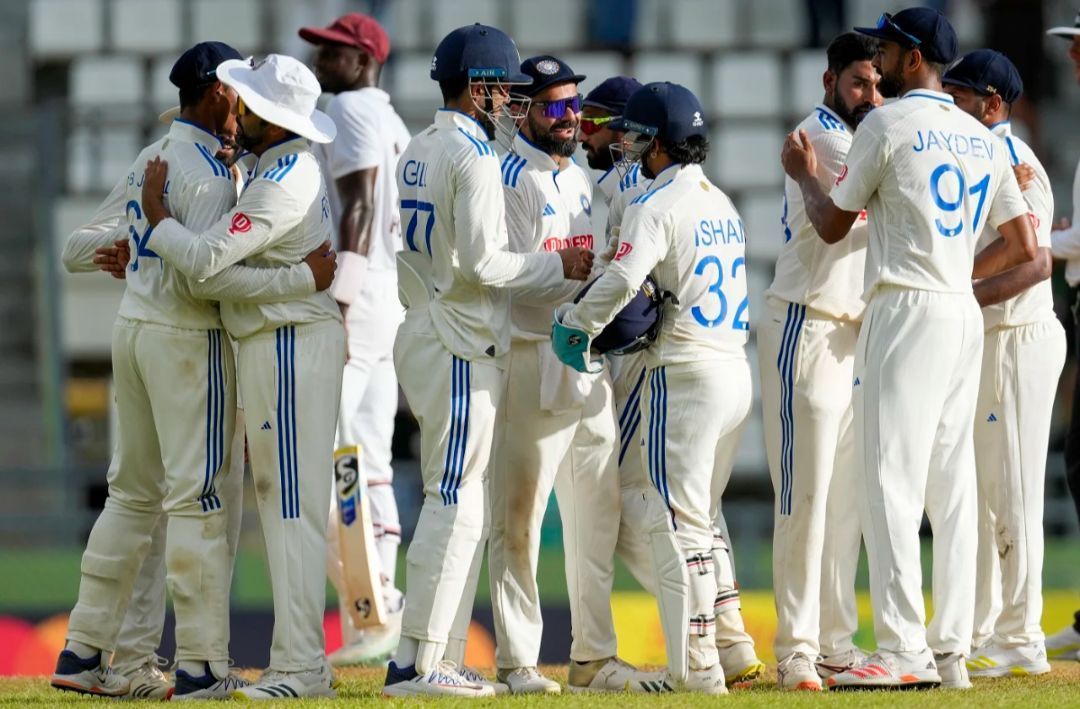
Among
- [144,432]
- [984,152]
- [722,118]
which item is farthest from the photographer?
[722,118]

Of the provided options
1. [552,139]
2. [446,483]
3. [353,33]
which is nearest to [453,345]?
[446,483]

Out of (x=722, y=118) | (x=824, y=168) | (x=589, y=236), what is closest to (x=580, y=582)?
(x=589, y=236)

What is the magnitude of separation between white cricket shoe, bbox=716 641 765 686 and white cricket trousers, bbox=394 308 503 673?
3.82 feet

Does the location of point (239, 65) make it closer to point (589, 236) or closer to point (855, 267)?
point (589, 236)

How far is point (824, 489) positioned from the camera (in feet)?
22.9

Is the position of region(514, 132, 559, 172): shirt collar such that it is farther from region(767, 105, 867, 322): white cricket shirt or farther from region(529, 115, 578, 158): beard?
region(767, 105, 867, 322): white cricket shirt

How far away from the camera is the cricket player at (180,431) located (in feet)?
21.9

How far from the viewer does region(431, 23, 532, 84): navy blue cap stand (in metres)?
6.77

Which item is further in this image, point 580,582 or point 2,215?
point 2,215

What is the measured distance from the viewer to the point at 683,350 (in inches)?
263

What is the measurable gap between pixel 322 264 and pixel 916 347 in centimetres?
225

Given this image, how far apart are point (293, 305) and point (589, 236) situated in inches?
50.4

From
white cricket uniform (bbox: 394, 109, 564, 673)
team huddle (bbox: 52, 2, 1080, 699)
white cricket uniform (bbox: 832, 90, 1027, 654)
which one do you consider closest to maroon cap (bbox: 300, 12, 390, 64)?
team huddle (bbox: 52, 2, 1080, 699)

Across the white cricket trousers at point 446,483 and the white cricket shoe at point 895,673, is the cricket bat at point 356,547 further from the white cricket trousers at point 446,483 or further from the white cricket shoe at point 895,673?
the white cricket shoe at point 895,673
